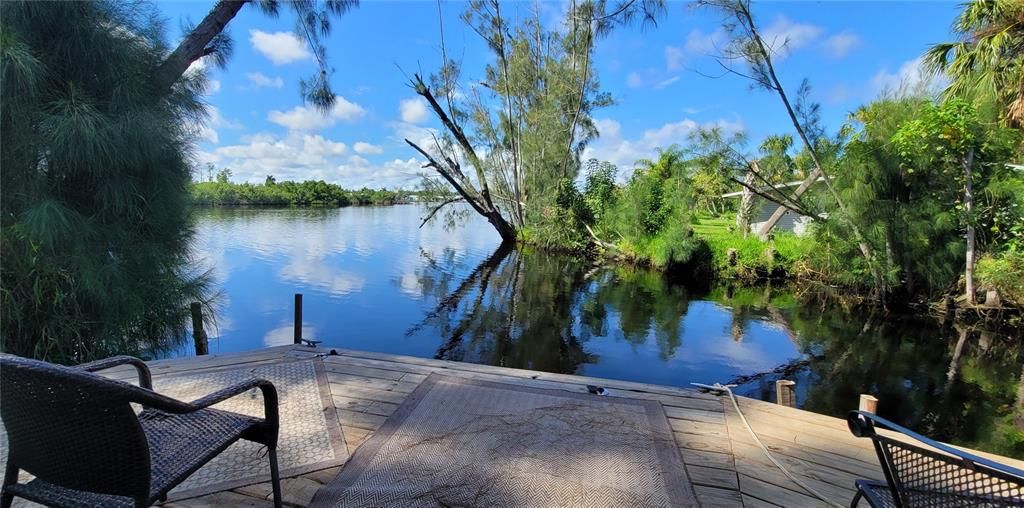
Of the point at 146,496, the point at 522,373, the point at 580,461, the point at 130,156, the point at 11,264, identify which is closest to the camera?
the point at 146,496

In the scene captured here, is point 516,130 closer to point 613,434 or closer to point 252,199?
point 613,434

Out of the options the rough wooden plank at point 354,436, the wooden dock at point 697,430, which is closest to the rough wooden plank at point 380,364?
the wooden dock at point 697,430

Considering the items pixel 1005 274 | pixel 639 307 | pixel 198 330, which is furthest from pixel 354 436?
pixel 1005 274

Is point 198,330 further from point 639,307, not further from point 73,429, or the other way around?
point 639,307

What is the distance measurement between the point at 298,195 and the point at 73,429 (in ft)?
185

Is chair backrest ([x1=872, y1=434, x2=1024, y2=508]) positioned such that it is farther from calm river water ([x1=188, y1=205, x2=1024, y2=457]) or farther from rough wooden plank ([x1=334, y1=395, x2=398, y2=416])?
calm river water ([x1=188, y1=205, x2=1024, y2=457])

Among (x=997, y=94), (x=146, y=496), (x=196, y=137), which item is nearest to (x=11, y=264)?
(x=196, y=137)

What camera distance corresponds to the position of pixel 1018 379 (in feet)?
16.9

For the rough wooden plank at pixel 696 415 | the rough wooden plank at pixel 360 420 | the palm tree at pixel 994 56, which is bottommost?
the rough wooden plank at pixel 360 420

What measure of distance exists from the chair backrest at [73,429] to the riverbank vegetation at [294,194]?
35.9 meters

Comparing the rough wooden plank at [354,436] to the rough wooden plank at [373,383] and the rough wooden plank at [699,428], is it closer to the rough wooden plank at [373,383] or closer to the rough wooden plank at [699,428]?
the rough wooden plank at [373,383]

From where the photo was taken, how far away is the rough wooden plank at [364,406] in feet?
7.57

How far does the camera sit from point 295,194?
169 ft

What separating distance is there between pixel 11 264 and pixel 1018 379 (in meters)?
9.87
